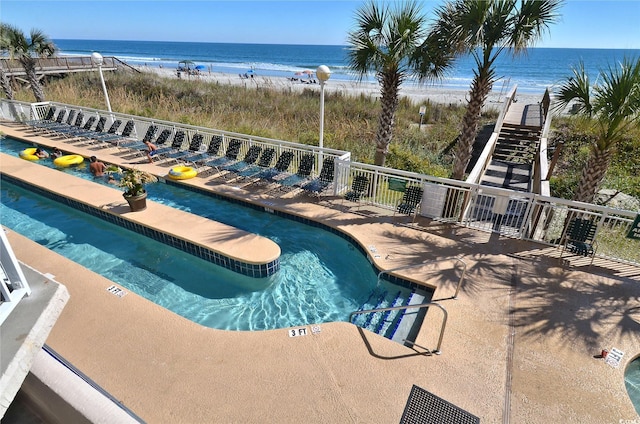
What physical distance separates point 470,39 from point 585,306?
17.4 ft

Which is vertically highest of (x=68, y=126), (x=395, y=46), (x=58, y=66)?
(x=395, y=46)

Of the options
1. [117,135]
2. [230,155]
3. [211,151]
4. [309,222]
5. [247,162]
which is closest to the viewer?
[309,222]

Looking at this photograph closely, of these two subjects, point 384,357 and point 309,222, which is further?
point 309,222

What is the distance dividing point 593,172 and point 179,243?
8.81 meters

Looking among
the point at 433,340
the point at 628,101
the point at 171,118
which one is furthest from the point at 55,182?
the point at 628,101

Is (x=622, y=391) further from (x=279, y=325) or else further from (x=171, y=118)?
(x=171, y=118)

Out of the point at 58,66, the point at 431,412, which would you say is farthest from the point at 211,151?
the point at 58,66

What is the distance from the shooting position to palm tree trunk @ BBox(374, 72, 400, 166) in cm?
856

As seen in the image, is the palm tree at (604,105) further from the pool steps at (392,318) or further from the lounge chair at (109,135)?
the lounge chair at (109,135)

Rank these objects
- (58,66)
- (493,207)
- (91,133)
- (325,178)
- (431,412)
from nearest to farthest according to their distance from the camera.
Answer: (431,412), (493,207), (325,178), (91,133), (58,66)

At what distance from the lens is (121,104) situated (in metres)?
19.2

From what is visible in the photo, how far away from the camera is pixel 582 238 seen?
20.5 feet

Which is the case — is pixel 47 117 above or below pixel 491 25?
below

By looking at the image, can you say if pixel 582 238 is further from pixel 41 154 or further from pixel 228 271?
pixel 41 154
